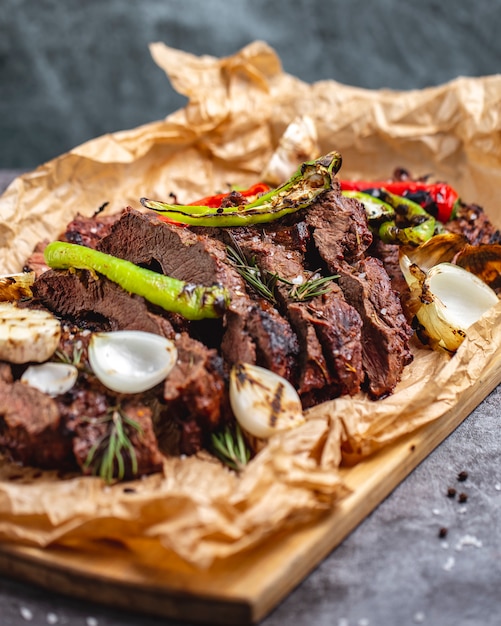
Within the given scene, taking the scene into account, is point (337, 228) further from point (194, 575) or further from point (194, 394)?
point (194, 575)

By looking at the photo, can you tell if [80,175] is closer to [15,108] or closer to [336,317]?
[336,317]

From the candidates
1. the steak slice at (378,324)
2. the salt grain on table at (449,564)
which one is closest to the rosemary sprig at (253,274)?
the steak slice at (378,324)

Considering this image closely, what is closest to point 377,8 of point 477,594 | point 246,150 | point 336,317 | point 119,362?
point 246,150

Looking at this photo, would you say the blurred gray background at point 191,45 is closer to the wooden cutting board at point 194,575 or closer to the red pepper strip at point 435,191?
the red pepper strip at point 435,191

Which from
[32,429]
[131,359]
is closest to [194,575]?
[32,429]

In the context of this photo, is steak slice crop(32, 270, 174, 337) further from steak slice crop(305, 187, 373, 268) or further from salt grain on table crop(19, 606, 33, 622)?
salt grain on table crop(19, 606, 33, 622)
